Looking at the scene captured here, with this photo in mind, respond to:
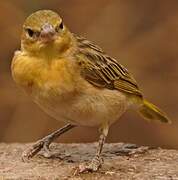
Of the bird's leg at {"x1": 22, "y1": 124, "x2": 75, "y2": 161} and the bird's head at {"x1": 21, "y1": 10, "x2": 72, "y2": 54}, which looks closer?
the bird's head at {"x1": 21, "y1": 10, "x2": 72, "y2": 54}


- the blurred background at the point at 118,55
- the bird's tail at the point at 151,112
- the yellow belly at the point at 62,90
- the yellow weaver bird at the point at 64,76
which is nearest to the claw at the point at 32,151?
the yellow weaver bird at the point at 64,76

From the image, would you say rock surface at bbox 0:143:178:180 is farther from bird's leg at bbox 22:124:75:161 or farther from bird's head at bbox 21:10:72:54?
bird's head at bbox 21:10:72:54

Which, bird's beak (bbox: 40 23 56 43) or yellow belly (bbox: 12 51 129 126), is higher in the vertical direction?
bird's beak (bbox: 40 23 56 43)

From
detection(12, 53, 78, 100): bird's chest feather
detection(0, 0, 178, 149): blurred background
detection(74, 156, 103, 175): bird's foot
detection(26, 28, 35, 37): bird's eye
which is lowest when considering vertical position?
detection(74, 156, 103, 175): bird's foot

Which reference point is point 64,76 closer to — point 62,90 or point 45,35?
point 62,90

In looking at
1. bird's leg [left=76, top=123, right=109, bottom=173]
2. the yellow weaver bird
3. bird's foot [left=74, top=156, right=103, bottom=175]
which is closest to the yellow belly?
the yellow weaver bird

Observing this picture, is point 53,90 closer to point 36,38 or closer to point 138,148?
point 36,38

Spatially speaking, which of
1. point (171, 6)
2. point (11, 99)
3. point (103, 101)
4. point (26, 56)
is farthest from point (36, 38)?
point (171, 6)
